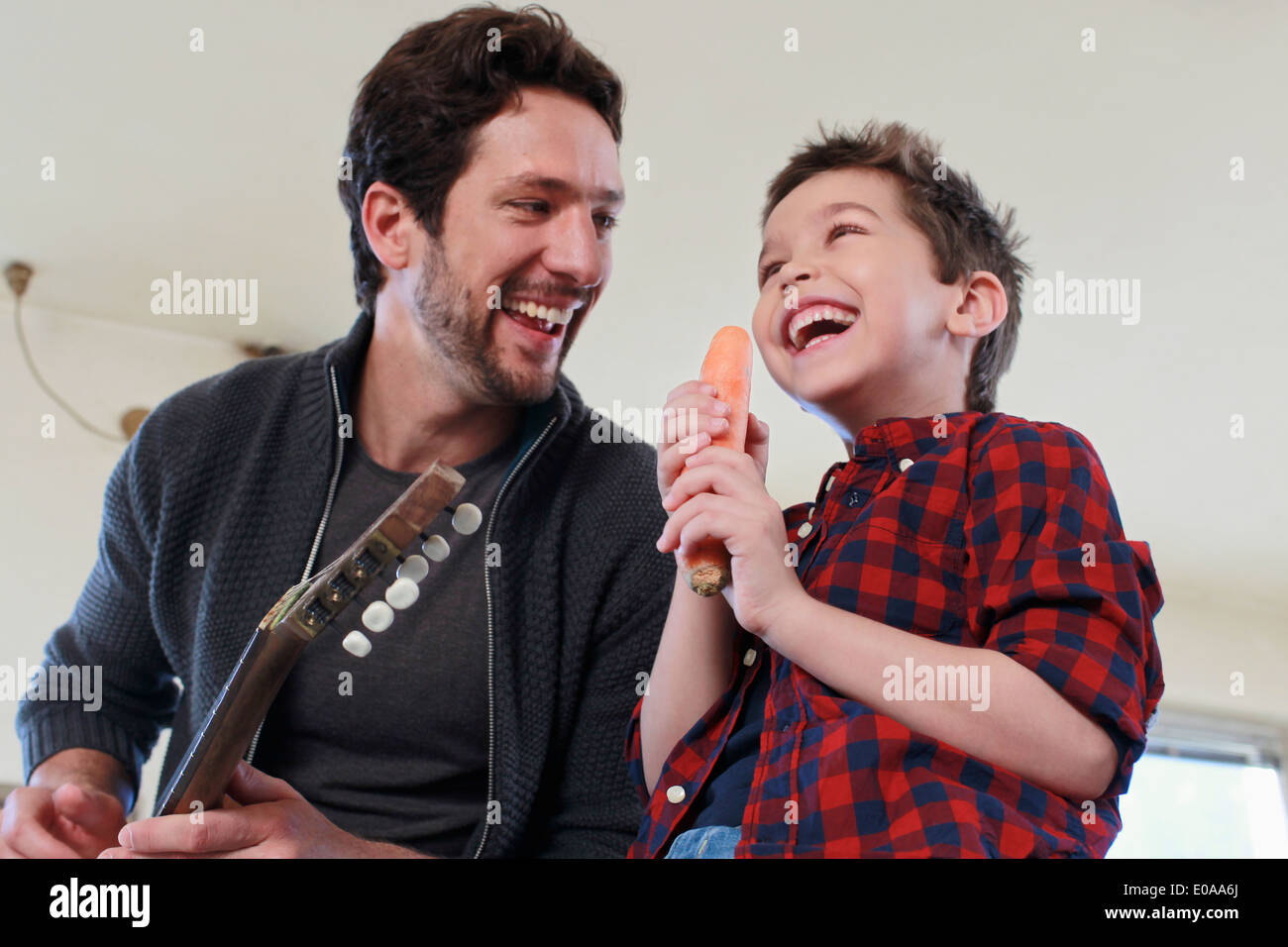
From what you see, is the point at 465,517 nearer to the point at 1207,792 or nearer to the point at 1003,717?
the point at 1003,717

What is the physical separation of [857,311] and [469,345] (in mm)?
563

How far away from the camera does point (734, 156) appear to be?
2859 mm

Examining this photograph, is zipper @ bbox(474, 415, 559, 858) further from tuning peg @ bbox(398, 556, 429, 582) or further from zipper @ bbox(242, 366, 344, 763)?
tuning peg @ bbox(398, 556, 429, 582)

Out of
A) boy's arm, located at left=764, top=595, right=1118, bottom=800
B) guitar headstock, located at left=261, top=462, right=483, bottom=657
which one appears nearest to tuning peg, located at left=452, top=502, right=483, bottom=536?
guitar headstock, located at left=261, top=462, right=483, bottom=657

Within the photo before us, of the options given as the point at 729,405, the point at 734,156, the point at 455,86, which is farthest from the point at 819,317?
the point at 734,156

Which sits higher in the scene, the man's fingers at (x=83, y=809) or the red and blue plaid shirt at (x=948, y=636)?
the red and blue plaid shirt at (x=948, y=636)

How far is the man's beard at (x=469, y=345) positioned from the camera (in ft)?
4.48

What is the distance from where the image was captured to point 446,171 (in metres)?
1.46

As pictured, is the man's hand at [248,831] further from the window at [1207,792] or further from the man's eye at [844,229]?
the window at [1207,792]

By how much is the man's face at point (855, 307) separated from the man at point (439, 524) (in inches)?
15.5

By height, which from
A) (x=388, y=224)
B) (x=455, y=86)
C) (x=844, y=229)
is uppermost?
(x=455, y=86)

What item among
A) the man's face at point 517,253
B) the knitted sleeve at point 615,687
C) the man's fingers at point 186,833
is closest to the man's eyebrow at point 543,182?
the man's face at point 517,253

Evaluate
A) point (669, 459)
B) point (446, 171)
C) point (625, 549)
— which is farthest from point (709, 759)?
point (446, 171)
